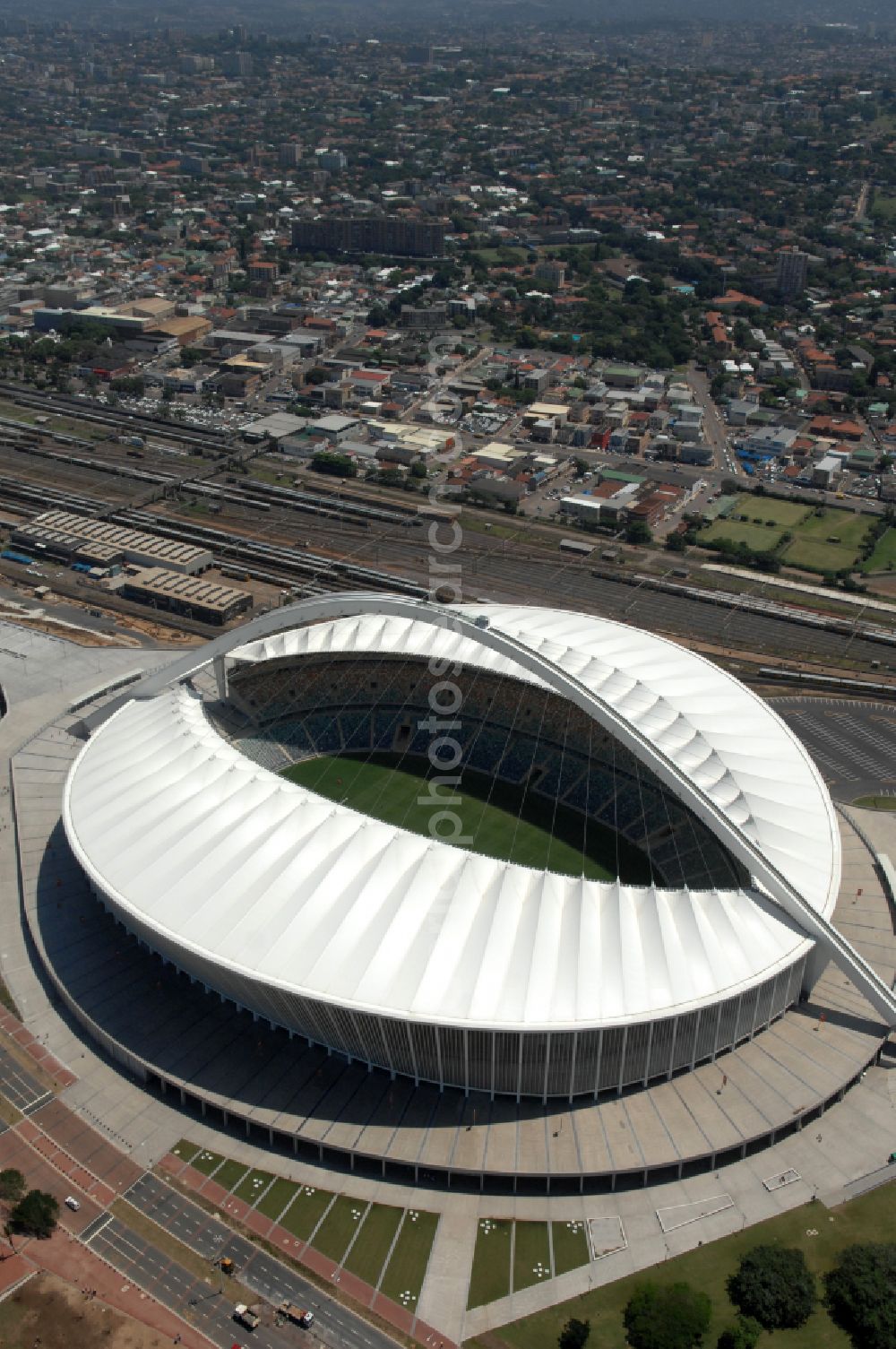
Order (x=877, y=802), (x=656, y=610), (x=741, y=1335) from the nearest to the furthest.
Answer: (x=741, y=1335) → (x=877, y=802) → (x=656, y=610)

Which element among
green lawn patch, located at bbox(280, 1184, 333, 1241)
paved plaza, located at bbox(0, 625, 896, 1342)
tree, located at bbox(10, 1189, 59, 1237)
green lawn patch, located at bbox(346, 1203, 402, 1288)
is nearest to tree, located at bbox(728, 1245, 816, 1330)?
paved plaza, located at bbox(0, 625, 896, 1342)

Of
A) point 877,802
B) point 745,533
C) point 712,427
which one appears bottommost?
point 877,802

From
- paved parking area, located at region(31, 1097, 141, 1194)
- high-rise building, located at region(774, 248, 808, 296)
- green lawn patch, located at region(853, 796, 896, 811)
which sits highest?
high-rise building, located at region(774, 248, 808, 296)

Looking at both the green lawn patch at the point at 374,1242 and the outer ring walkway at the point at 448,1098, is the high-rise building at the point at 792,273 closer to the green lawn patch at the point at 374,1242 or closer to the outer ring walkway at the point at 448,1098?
the outer ring walkway at the point at 448,1098

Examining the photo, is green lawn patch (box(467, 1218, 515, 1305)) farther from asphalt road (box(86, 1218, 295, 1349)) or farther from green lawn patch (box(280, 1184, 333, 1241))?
asphalt road (box(86, 1218, 295, 1349))

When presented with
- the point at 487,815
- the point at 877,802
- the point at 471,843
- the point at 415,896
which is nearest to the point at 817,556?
the point at 877,802

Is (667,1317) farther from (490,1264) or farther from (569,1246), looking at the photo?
(490,1264)
